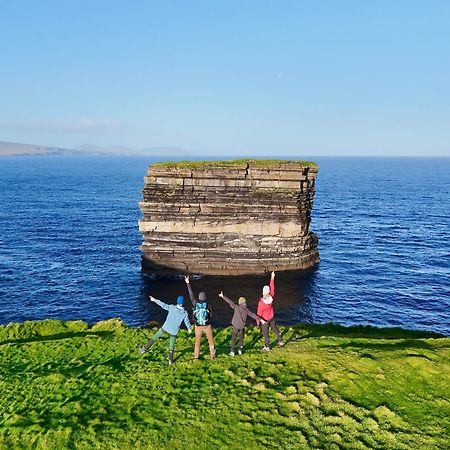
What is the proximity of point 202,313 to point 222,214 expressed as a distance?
29269 millimetres

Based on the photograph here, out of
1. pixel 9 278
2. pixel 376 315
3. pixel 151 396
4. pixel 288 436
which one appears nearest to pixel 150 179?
pixel 9 278

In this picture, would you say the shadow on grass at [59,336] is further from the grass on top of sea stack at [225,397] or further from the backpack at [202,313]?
the backpack at [202,313]

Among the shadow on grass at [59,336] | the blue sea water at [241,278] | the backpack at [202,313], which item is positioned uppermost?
the backpack at [202,313]

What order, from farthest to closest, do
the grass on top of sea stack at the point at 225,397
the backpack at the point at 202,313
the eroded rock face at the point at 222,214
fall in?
the eroded rock face at the point at 222,214 < the backpack at the point at 202,313 < the grass on top of sea stack at the point at 225,397

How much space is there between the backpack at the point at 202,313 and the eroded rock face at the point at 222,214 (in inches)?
1140

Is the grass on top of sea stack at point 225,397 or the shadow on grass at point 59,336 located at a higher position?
the grass on top of sea stack at point 225,397

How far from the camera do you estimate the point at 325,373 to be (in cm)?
1485

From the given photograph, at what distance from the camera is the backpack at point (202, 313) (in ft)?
48.6

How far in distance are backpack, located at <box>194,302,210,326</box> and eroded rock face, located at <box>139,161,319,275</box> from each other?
95.0ft

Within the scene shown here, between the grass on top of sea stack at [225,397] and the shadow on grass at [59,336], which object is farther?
the shadow on grass at [59,336]

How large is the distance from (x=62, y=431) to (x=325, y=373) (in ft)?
29.0

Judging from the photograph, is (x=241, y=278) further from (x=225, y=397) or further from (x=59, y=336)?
(x=225, y=397)

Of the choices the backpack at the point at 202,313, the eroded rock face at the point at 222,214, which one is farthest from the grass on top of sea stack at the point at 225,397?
the eroded rock face at the point at 222,214

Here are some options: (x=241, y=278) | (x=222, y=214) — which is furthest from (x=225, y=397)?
(x=222, y=214)
